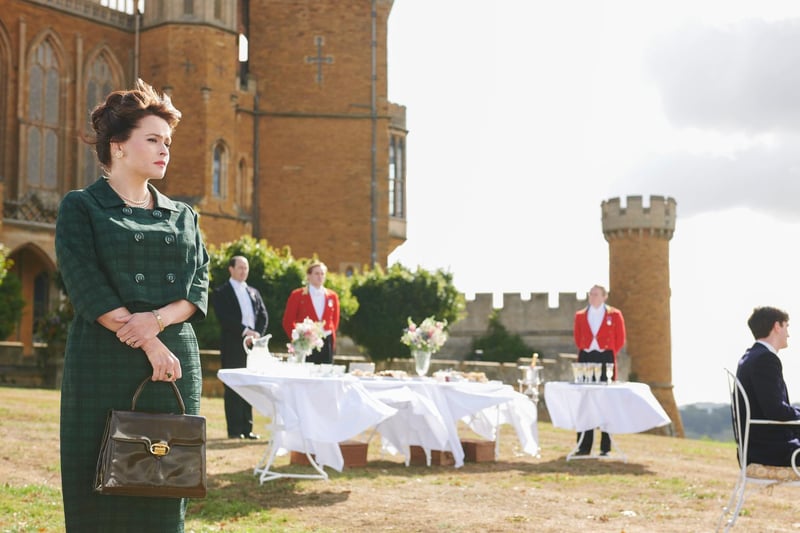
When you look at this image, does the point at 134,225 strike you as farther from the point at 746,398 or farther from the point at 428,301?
the point at 428,301

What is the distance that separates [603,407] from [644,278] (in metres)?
35.0

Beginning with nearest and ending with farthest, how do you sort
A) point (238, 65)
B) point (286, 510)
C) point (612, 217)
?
1. point (286, 510)
2. point (238, 65)
3. point (612, 217)

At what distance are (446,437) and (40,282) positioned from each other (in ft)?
79.2

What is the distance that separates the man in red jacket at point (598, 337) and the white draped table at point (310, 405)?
145 inches

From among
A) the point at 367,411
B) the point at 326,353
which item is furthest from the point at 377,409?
the point at 326,353

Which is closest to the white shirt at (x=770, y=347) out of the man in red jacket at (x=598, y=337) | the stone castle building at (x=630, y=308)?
the man in red jacket at (x=598, y=337)

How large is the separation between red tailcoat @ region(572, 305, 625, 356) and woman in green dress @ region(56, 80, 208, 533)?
27.4 ft

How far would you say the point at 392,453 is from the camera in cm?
1127

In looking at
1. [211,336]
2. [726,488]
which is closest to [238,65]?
[211,336]

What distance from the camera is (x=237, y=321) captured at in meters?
11.7

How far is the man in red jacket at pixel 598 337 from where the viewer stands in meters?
11.8

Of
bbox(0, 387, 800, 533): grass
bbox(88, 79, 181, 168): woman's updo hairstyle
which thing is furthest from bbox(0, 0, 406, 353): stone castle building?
bbox(88, 79, 181, 168): woman's updo hairstyle

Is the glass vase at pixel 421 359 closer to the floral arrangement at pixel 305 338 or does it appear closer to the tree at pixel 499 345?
the floral arrangement at pixel 305 338

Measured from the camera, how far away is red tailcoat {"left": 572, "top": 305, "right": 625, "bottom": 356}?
1180 cm
